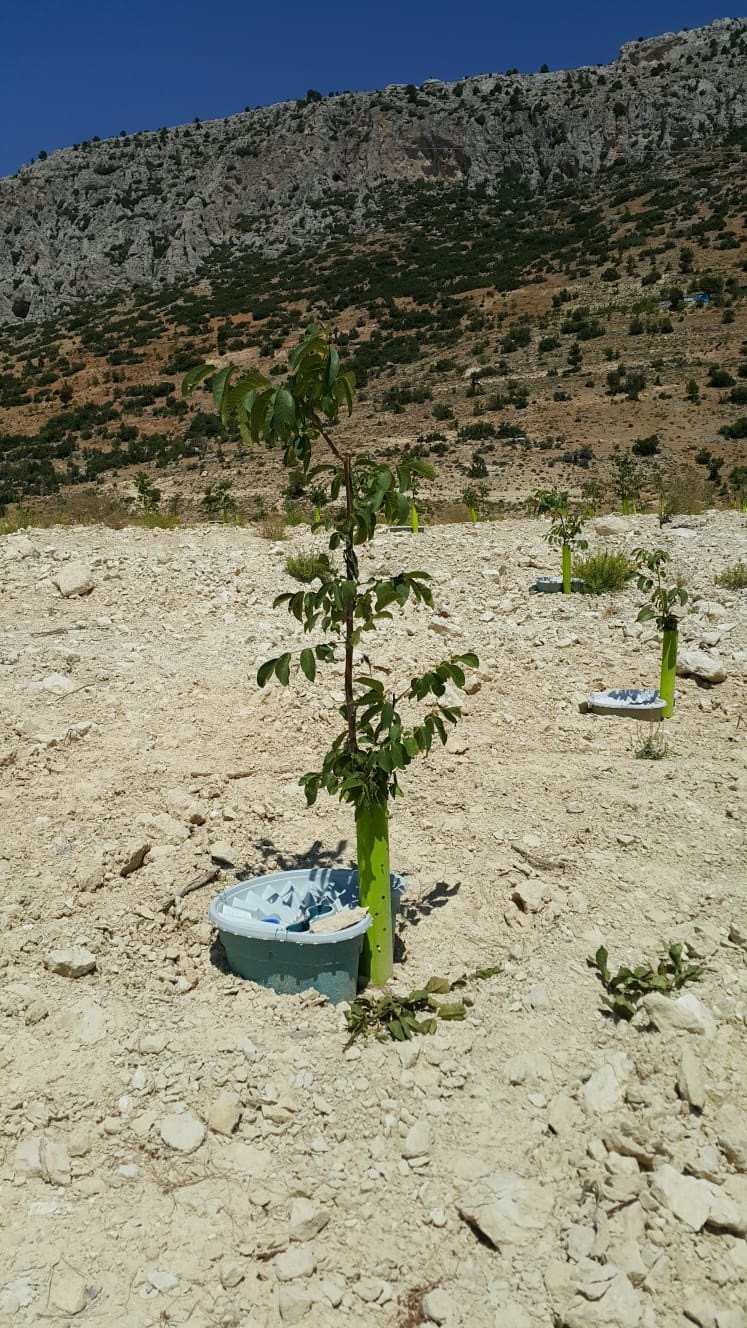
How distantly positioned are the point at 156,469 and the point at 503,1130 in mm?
23873

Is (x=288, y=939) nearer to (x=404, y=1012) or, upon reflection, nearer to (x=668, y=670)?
(x=404, y=1012)

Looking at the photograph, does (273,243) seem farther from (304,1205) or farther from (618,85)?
(304,1205)

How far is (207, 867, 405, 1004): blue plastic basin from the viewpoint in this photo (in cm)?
243

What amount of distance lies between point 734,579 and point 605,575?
3.65 feet

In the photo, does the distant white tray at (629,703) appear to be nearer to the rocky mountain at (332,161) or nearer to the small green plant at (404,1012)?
the small green plant at (404,1012)

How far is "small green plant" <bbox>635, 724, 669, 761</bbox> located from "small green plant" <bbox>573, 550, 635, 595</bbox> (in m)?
2.92

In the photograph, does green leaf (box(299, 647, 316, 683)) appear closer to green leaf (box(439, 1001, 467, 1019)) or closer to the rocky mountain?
green leaf (box(439, 1001, 467, 1019))

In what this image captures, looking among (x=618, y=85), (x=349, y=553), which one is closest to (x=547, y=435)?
(x=349, y=553)

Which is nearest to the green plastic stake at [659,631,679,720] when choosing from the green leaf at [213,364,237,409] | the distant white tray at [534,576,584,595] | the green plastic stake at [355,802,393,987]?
the distant white tray at [534,576,584,595]

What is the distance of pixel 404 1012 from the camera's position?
243 cm

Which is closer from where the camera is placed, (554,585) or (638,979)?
(638,979)

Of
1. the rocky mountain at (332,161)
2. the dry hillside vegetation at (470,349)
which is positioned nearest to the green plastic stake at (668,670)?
the dry hillside vegetation at (470,349)

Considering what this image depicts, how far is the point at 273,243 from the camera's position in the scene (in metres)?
47.8

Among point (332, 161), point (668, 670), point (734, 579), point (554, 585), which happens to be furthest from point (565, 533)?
point (332, 161)
